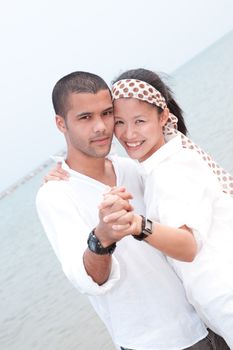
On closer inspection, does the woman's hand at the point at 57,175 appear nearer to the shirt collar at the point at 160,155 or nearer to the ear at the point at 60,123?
the ear at the point at 60,123

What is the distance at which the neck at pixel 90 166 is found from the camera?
2.48 m

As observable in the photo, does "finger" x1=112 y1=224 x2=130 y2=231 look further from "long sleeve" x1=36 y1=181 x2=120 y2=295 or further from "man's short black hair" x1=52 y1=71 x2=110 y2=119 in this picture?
"man's short black hair" x1=52 y1=71 x2=110 y2=119

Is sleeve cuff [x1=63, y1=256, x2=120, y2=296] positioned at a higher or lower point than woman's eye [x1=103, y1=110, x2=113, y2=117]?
lower

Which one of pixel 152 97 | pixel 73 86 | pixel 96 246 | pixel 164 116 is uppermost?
pixel 73 86

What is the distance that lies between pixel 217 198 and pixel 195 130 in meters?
14.2

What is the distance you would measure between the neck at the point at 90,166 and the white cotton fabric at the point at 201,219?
286mm

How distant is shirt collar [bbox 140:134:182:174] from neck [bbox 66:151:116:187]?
9.5 inches

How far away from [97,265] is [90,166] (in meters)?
0.56

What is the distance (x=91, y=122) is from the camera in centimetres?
238

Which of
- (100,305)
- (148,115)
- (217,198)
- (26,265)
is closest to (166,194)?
(217,198)

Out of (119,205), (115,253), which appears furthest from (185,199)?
(115,253)

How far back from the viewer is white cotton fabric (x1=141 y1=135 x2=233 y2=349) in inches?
82.8

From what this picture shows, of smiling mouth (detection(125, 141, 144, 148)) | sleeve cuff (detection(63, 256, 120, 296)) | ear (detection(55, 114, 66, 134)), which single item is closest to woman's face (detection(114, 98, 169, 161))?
smiling mouth (detection(125, 141, 144, 148))

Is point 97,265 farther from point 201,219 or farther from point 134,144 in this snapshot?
point 134,144
